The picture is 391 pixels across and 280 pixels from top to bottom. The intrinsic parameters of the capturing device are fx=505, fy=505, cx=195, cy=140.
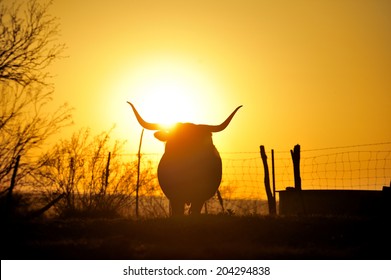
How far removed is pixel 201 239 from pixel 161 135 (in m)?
3.25

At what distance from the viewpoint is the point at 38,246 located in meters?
6.91

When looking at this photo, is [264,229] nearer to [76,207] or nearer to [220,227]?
[220,227]

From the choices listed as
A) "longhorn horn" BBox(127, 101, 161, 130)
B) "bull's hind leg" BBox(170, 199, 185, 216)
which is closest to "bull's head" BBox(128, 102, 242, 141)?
"longhorn horn" BBox(127, 101, 161, 130)

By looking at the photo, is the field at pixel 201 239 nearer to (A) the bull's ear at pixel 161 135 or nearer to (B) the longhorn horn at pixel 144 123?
(A) the bull's ear at pixel 161 135

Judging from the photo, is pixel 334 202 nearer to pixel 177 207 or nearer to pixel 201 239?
pixel 177 207

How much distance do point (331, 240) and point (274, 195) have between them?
5883 millimetres

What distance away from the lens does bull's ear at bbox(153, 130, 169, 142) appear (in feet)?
33.1

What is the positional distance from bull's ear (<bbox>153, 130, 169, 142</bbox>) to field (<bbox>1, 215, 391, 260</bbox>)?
1863 millimetres

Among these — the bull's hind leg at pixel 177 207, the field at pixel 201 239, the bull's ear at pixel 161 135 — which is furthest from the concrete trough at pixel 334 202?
the bull's ear at pixel 161 135

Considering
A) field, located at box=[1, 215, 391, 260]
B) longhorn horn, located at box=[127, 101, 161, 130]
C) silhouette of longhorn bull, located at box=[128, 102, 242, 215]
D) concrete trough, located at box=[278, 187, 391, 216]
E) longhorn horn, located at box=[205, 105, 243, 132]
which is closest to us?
field, located at box=[1, 215, 391, 260]

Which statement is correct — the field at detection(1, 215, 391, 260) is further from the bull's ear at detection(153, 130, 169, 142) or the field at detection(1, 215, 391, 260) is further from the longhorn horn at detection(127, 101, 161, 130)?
the longhorn horn at detection(127, 101, 161, 130)

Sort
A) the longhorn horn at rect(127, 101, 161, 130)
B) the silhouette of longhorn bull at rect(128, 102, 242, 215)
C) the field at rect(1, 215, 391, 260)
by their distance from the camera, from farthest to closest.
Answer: the longhorn horn at rect(127, 101, 161, 130)
the silhouette of longhorn bull at rect(128, 102, 242, 215)
the field at rect(1, 215, 391, 260)

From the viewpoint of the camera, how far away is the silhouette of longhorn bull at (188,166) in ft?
31.7

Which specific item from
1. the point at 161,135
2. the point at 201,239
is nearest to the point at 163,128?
the point at 161,135
